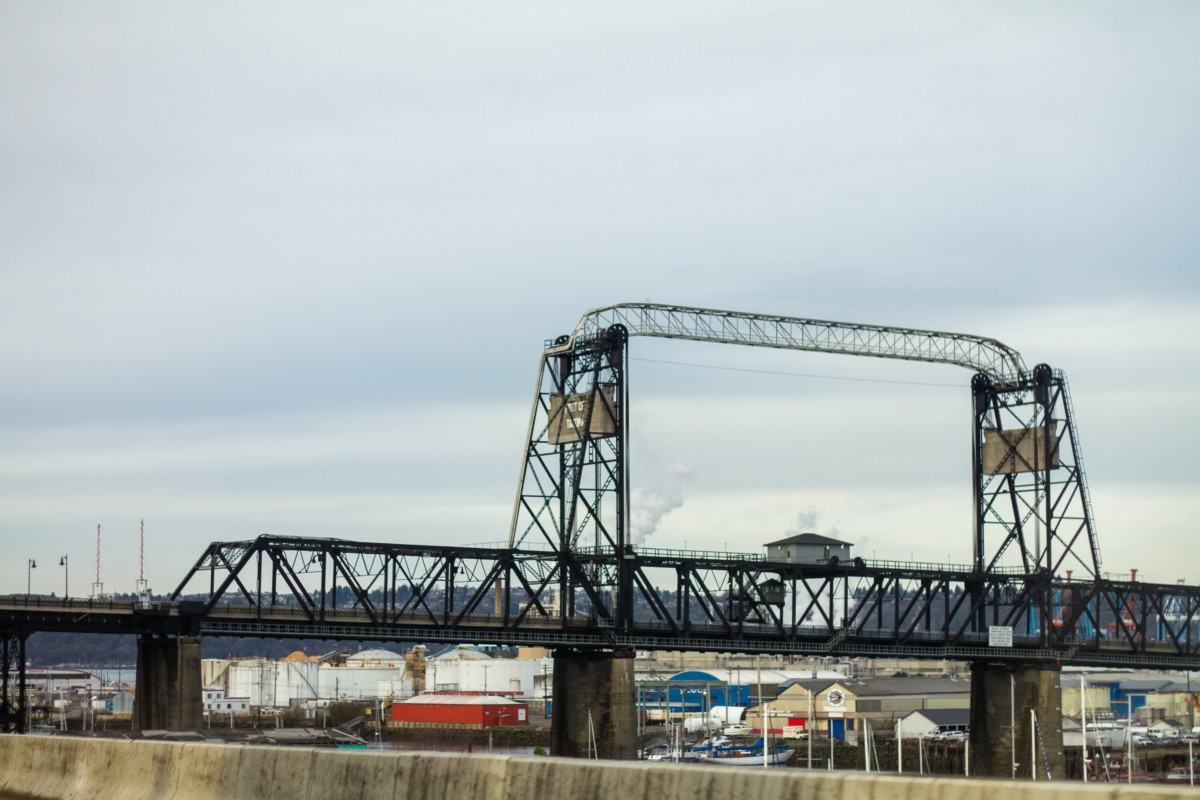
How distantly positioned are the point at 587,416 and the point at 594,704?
16694 mm

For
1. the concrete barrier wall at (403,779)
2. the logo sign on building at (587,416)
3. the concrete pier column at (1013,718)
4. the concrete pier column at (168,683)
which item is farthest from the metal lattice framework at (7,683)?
the concrete pier column at (1013,718)

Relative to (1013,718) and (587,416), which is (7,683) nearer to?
(587,416)

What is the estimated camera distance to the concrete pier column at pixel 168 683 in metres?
76.6

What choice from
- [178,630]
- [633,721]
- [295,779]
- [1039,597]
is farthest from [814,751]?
[295,779]

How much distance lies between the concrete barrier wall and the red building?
141 m

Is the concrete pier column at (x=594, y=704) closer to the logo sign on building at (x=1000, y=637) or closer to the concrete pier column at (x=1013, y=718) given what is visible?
the concrete pier column at (x=1013, y=718)

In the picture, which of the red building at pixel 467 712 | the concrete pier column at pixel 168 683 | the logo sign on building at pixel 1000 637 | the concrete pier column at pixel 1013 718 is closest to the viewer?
the concrete pier column at pixel 168 683

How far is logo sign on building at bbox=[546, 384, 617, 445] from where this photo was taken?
304 feet

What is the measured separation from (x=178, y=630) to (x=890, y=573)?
50.4m

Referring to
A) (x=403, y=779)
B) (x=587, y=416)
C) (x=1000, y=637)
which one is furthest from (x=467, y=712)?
(x=403, y=779)

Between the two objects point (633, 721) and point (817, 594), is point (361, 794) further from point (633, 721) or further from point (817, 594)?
point (817, 594)

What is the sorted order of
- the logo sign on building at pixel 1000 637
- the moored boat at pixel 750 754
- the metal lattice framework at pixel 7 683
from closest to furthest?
1. the metal lattice framework at pixel 7 683
2. the logo sign on building at pixel 1000 637
3. the moored boat at pixel 750 754

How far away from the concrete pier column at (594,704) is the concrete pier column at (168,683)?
19.6 metres

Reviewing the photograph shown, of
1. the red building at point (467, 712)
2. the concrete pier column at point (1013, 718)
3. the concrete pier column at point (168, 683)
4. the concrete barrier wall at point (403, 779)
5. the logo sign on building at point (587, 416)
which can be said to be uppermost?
the logo sign on building at point (587, 416)
